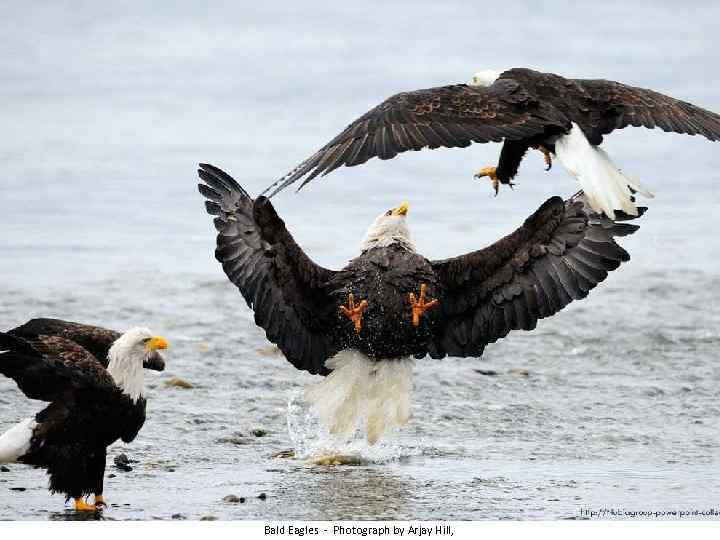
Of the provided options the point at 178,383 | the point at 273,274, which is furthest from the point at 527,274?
the point at 178,383

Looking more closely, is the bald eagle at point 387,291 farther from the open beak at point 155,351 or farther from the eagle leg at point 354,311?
the open beak at point 155,351

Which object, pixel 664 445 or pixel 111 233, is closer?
pixel 664 445

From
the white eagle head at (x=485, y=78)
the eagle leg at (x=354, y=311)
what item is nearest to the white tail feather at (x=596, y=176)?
the white eagle head at (x=485, y=78)

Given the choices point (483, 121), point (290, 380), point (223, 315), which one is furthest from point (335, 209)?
point (483, 121)

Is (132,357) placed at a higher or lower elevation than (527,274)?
lower

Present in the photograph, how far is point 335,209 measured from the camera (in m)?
13.7

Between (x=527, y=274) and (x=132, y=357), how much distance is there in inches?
71.7

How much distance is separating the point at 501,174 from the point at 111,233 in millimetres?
5526

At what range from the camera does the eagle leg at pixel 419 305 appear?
7477mm

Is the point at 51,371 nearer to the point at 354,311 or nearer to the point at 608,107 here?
the point at 354,311

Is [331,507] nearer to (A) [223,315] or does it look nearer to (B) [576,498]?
(B) [576,498]

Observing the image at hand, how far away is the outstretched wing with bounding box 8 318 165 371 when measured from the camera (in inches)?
265
